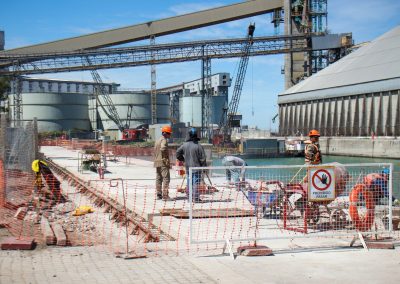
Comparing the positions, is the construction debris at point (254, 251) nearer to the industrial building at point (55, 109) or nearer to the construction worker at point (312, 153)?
the construction worker at point (312, 153)

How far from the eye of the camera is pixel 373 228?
9.27 meters

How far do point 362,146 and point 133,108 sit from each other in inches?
1845

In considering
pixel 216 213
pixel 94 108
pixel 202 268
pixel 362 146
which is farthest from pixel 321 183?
pixel 94 108

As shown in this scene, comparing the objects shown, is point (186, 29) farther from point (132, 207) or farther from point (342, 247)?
point (342, 247)

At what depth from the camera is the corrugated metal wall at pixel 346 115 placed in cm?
6019

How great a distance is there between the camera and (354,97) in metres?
66.1

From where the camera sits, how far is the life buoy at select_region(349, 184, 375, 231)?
28.8 ft

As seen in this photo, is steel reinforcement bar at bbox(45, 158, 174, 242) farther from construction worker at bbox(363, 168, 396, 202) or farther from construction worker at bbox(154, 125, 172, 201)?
construction worker at bbox(363, 168, 396, 202)

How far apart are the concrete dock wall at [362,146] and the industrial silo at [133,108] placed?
34.4 m

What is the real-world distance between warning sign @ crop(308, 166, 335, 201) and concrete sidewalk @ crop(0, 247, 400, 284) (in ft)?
3.36

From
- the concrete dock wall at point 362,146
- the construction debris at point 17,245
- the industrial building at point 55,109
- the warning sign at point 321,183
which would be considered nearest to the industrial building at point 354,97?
the concrete dock wall at point 362,146

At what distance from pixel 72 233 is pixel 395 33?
226 feet

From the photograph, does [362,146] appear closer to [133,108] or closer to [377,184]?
[133,108]

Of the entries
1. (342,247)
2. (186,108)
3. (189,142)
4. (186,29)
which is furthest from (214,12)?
(342,247)
